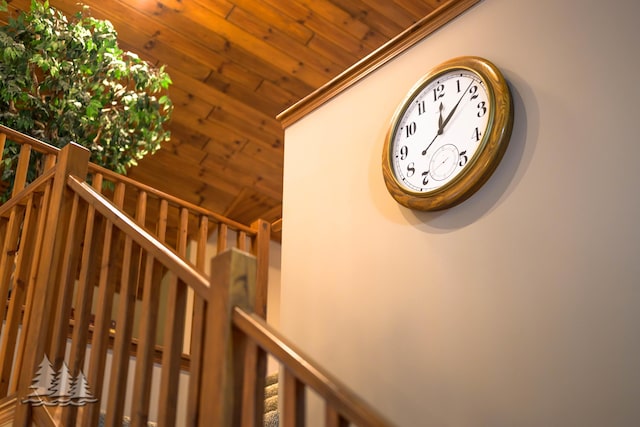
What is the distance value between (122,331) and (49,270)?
59 centimetres

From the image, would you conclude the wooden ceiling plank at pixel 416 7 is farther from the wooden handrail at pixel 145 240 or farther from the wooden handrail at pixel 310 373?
the wooden handrail at pixel 310 373

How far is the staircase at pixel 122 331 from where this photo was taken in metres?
1.45

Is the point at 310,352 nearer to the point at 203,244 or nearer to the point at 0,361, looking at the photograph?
the point at 0,361

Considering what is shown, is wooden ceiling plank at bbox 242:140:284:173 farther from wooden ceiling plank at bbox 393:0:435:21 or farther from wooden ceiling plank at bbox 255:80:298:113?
wooden ceiling plank at bbox 393:0:435:21

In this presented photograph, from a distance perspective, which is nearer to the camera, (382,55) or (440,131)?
(440,131)

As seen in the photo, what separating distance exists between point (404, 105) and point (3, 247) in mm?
1656

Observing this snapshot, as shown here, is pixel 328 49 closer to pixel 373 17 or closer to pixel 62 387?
pixel 373 17

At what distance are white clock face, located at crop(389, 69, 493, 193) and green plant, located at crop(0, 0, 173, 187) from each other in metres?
1.99

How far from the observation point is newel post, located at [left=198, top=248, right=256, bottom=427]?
147 centimetres

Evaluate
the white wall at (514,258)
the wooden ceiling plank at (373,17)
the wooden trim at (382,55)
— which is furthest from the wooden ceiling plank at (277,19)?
the white wall at (514,258)

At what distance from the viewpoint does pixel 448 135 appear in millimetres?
2561

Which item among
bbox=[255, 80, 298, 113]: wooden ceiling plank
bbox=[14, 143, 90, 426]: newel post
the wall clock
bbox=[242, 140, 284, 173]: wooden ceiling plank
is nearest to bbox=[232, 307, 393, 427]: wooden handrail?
bbox=[14, 143, 90, 426]: newel post

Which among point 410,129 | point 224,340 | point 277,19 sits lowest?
point 224,340

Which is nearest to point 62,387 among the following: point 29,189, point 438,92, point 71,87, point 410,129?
point 29,189
